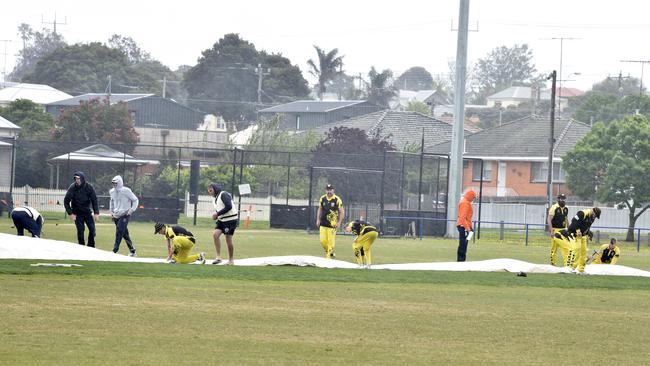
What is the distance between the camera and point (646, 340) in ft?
44.1

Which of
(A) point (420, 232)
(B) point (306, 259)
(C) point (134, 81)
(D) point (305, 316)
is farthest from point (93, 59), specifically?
(D) point (305, 316)

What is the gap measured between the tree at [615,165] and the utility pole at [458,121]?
607 inches

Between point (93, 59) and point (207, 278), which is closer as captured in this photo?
point (207, 278)

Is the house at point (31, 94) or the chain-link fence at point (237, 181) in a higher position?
the house at point (31, 94)

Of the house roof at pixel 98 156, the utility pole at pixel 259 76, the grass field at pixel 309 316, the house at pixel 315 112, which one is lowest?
the grass field at pixel 309 316

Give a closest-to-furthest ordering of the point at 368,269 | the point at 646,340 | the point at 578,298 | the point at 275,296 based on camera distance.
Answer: the point at 646,340
the point at 275,296
the point at 578,298
the point at 368,269

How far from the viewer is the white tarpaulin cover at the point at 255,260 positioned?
22.1m

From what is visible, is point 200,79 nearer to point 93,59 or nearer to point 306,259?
point 93,59

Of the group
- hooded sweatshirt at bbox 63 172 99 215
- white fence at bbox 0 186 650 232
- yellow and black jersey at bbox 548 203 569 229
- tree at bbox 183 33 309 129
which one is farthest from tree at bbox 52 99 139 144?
yellow and black jersey at bbox 548 203 569 229

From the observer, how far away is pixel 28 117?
261 ft

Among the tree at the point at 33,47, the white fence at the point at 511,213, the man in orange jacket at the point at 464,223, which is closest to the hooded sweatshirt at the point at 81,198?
the man in orange jacket at the point at 464,223

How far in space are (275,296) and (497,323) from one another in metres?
3.67

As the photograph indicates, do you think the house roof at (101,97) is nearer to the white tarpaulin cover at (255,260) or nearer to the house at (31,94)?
the house at (31,94)

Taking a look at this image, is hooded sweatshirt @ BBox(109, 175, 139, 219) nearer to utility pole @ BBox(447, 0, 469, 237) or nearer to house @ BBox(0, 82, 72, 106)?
utility pole @ BBox(447, 0, 469, 237)
